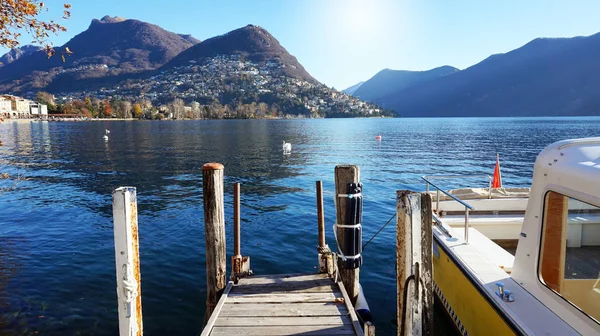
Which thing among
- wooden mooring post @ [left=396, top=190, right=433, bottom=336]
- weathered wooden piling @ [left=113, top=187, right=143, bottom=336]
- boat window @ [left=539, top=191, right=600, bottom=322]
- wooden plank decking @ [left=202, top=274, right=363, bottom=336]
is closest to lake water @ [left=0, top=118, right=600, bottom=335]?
wooden plank decking @ [left=202, top=274, right=363, bottom=336]

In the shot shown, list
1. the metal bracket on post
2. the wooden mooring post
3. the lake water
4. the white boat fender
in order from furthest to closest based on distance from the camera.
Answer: the lake water, the metal bracket on post, the white boat fender, the wooden mooring post

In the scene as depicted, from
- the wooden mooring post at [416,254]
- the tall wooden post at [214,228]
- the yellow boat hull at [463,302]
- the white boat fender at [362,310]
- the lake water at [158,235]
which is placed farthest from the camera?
the lake water at [158,235]

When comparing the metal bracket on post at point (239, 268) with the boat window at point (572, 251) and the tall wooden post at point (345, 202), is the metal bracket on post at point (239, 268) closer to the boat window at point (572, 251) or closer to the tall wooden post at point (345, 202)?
the tall wooden post at point (345, 202)

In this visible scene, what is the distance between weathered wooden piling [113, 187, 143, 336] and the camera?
14.3ft

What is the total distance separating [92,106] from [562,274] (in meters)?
201

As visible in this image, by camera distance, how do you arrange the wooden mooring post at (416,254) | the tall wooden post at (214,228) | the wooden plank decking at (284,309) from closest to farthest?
the wooden mooring post at (416,254) < the wooden plank decking at (284,309) < the tall wooden post at (214,228)

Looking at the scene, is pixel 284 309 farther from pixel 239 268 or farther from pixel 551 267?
pixel 551 267

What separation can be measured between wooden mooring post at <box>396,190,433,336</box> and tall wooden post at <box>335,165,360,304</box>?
106 inches

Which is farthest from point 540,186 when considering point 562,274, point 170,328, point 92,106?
point 92,106

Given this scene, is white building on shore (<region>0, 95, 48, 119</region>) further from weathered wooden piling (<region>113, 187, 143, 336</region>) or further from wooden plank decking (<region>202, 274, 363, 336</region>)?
weathered wooden piling (<region>113, 187, 143, 336</region>)

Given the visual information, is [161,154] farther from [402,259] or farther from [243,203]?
[402,259]

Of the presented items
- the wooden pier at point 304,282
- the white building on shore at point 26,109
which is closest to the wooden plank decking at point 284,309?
the wooden pier at point 304,282

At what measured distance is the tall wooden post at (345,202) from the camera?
713cm

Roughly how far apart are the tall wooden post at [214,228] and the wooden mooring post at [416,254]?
11.9 ft
